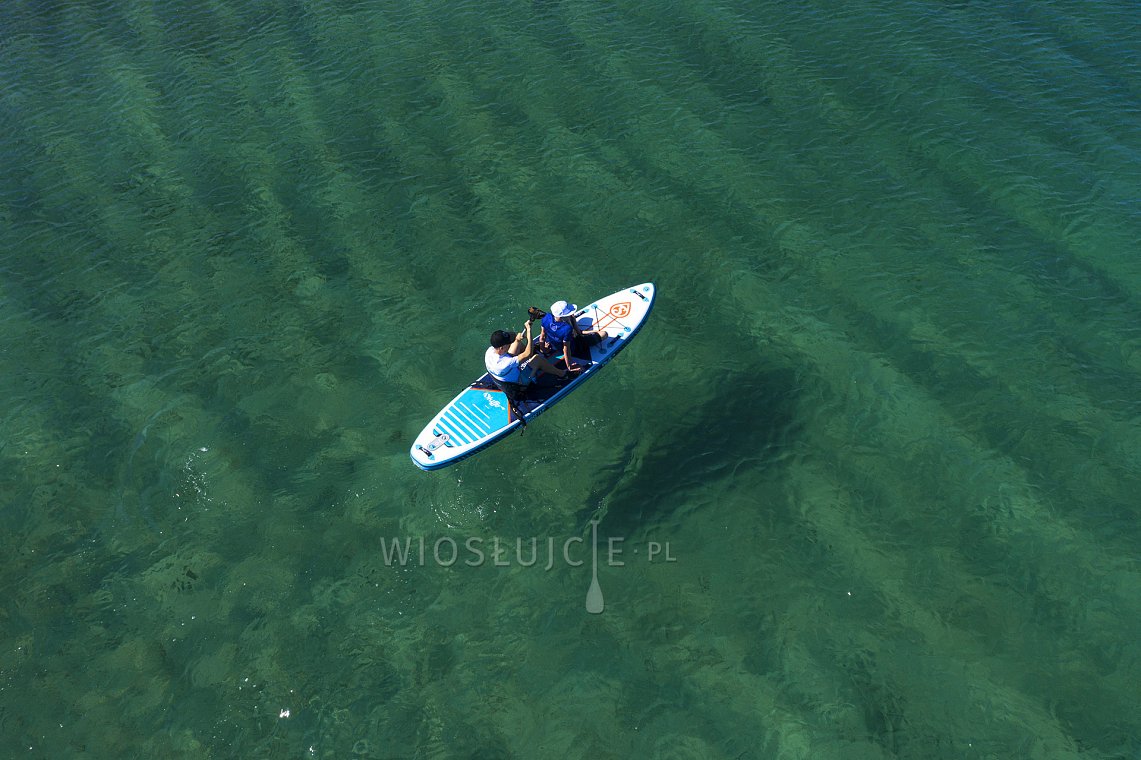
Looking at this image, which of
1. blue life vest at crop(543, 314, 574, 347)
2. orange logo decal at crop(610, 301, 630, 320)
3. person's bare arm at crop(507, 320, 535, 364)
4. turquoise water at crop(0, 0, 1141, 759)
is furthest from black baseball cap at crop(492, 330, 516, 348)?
orange logo decal at crop(610, 301, 630, 320)

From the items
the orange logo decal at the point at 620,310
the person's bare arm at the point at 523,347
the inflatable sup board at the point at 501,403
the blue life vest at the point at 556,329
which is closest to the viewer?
the inflatable sup board at the point at 501,403

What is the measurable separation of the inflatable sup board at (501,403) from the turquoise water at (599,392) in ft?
3.09

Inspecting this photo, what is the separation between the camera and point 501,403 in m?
17.6

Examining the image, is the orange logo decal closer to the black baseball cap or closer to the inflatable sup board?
the inflatable sup board

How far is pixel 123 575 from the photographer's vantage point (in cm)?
1653

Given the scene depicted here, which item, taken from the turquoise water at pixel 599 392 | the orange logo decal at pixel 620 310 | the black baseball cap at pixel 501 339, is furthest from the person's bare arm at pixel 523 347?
the orange logo decal at pixel 620 310

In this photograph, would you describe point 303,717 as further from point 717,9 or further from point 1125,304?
point 717,9

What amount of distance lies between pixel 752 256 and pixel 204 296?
14.1 metres

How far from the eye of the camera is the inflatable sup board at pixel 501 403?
16.9 metres

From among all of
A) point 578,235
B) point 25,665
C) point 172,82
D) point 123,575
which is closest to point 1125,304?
point 578,235

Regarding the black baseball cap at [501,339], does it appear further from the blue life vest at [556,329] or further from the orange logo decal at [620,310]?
the orange logo decal at [620,310]

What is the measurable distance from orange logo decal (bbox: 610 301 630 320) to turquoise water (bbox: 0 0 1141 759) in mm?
1152

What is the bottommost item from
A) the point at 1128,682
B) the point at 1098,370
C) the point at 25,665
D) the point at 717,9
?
the point at 25,665

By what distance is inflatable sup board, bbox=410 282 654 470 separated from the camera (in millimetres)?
16891
